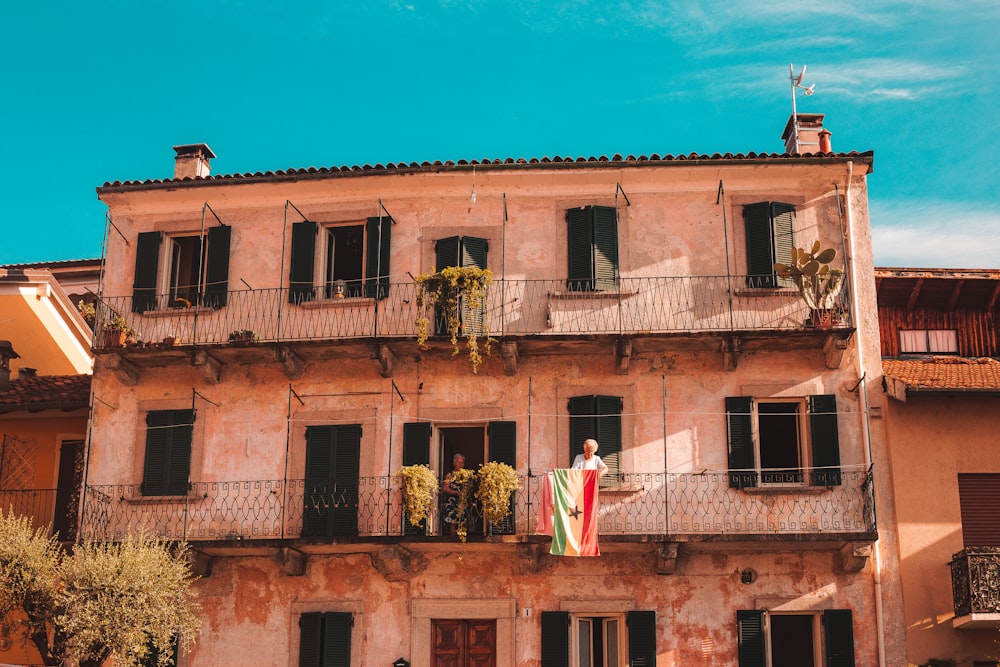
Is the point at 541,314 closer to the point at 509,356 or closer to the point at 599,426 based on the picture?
the point at 509,356

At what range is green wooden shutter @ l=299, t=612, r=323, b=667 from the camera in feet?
65.3

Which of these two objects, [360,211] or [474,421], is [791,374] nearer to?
[474,421]

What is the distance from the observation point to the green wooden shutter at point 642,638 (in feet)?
63.4

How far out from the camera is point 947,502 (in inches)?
780

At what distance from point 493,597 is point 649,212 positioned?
23.7 feet

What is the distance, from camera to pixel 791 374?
67.7ft

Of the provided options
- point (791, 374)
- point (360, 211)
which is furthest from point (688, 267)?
point (360, 211)

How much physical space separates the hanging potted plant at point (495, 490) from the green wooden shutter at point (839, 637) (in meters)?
5.32

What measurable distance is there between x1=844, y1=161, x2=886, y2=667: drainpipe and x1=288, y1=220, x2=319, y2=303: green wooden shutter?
9470mm

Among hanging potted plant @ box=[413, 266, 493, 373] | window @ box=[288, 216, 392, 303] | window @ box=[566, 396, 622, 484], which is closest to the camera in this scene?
window @ box=[566, 396, 622, 484]

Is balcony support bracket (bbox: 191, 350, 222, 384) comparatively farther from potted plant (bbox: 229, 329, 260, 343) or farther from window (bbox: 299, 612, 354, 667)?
window (bbox: 299, 612, 354, 667)

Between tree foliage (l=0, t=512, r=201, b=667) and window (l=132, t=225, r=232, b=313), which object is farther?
window (l=132, t=225, r=232, b=313)

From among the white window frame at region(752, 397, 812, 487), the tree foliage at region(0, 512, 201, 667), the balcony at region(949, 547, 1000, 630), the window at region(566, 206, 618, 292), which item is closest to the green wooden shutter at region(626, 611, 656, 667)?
the white window frame at region(752, 397, 812, 487)

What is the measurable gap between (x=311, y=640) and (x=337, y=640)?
1.47 feet
